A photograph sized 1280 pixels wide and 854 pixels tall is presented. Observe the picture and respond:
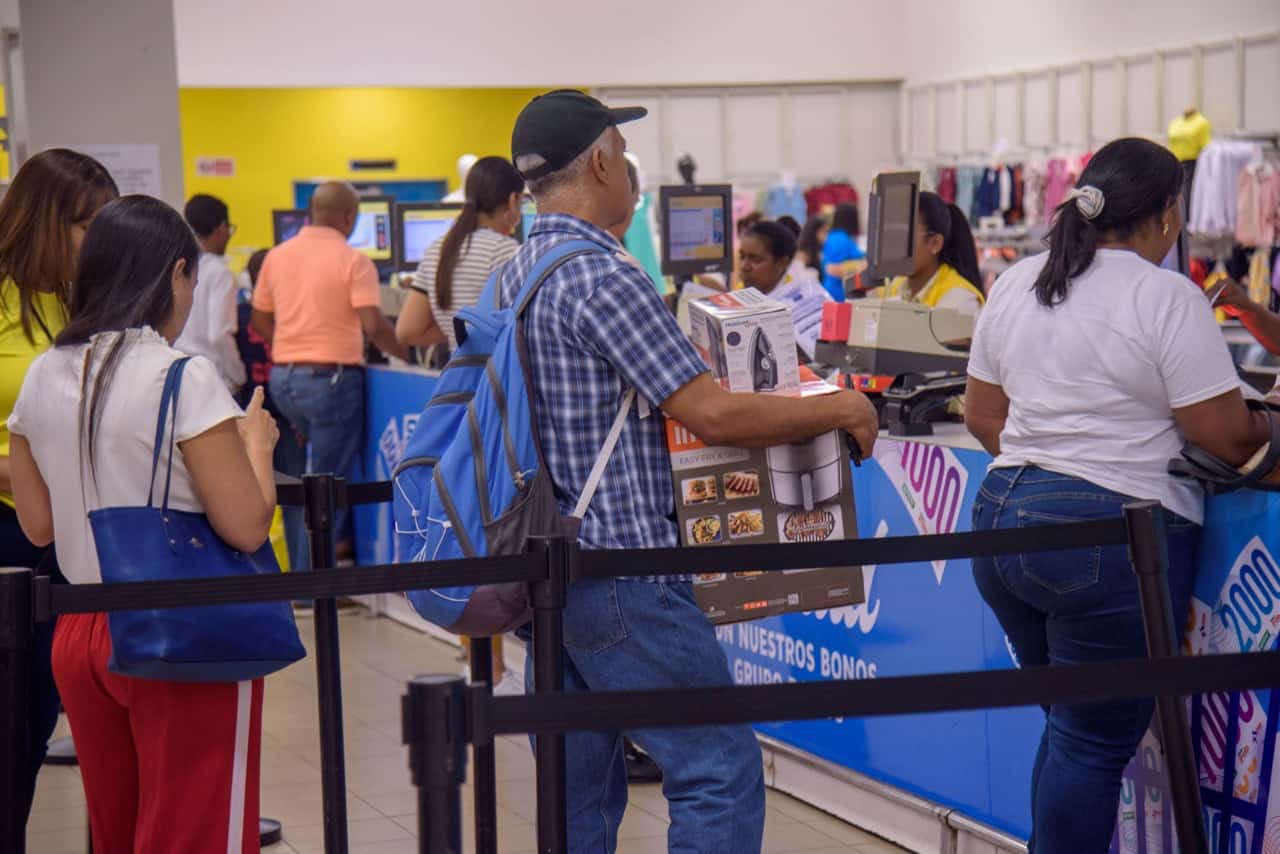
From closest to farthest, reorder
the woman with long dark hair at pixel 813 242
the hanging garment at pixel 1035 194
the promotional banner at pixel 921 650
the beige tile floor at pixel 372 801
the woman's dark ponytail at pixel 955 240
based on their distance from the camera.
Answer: the promotional banner at pixel 921 650 → the beige tile floor at pixel 372 801 → the woman's dark ponytail at pixel 955 240 → the woman with long dark hair at pixel 813 242 → the hanging garment at pixel 1035 194

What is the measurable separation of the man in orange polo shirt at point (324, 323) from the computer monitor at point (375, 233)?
2.20 meters

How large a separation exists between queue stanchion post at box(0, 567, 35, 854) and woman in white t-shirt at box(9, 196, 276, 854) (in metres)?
0.07

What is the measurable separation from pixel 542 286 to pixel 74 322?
75 cm

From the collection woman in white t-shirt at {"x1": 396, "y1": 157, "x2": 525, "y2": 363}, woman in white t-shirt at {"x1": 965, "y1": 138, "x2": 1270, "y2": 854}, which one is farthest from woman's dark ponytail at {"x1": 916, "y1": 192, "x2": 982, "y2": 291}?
woman in white t-shirt at {"x1": 965, "y1": 138, "x2": 1270, "y2": 854}

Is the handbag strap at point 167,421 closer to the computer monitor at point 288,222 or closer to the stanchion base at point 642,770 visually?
the stanchion base at point 642,770

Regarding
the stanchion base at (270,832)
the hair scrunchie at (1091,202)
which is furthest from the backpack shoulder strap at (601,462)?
the stanchion base at (270,832)

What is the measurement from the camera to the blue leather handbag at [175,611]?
2541 millimetres

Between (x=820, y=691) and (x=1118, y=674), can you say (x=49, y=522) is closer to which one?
(x=820, y=691)

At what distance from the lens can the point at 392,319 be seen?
8.45m

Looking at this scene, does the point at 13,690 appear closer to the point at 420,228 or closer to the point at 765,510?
the point at 765,510

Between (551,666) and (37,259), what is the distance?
1.43 metres

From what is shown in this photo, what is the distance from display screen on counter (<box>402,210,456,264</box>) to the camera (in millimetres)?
8844

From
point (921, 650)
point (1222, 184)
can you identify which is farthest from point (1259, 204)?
point (921, 650)

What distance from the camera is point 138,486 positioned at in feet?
8.41
